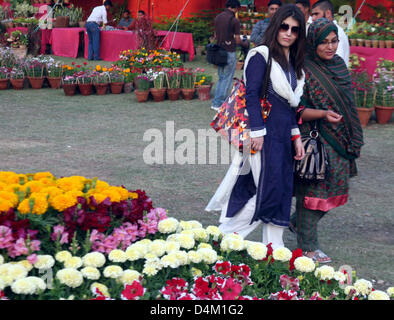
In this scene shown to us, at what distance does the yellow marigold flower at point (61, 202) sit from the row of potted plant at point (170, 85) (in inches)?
342

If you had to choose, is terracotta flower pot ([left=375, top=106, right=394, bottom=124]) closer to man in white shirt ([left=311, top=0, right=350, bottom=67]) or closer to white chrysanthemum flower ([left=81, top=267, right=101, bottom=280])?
man in white shirt ([left=311, top=0, right=350, bottom=67])

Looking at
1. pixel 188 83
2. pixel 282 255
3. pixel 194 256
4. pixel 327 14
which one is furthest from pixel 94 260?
pixel 188 83

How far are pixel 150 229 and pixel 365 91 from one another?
7010 millimetres

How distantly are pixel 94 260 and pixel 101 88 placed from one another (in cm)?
1000

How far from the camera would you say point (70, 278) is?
2.64m

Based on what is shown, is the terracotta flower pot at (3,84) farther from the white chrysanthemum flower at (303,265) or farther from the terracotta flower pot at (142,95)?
the white chrysanthemum flower at (303,265)

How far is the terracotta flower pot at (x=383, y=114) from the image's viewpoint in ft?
31.3

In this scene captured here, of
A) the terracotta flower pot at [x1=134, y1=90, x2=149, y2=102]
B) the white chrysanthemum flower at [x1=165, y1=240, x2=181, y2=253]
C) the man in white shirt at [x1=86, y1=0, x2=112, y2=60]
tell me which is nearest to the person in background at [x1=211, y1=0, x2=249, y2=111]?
the terracotta flower pot at [x1=134, y1=90, x2=149, y2=102]

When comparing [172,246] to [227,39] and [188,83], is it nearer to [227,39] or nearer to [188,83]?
[227,39]

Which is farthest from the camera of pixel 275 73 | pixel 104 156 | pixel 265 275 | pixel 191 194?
pixel 104 156

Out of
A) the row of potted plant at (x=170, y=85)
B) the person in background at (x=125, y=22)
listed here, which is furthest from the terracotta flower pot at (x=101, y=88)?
the person in background at (x=125, y=22)
